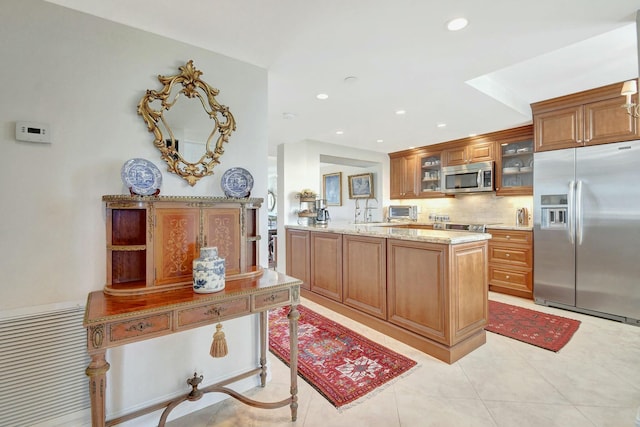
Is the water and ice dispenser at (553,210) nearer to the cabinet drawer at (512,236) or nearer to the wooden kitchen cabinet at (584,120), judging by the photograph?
the cabinet drawer at (512,236)

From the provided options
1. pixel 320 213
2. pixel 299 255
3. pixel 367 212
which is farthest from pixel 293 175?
pixel 367 212

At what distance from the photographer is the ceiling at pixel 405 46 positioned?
1580 mm

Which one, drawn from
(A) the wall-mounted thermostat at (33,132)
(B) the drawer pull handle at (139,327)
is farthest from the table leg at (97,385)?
(A) the wall-mounted thermostat at (33,132)

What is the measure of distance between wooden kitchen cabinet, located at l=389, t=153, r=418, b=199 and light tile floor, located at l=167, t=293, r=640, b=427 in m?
3.60

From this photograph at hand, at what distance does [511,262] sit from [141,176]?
4.46 m

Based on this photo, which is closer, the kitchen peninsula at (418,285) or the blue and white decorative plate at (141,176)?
the blue and white decorative plate at (141,176)

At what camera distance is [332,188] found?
24.4ft

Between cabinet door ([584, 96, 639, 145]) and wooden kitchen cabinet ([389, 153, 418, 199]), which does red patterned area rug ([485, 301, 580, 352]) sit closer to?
cabinet door ([584, 96, 639, 145])

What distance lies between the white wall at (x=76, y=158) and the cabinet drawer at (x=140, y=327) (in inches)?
21.6

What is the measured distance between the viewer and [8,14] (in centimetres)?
140

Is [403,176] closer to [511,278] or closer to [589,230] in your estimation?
[511,278]

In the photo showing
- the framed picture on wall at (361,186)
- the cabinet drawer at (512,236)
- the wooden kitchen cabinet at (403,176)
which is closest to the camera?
the cabinet drawer at (512,236)

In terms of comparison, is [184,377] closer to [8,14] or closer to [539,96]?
[8,14]

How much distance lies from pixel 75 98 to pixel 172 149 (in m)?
0.52
